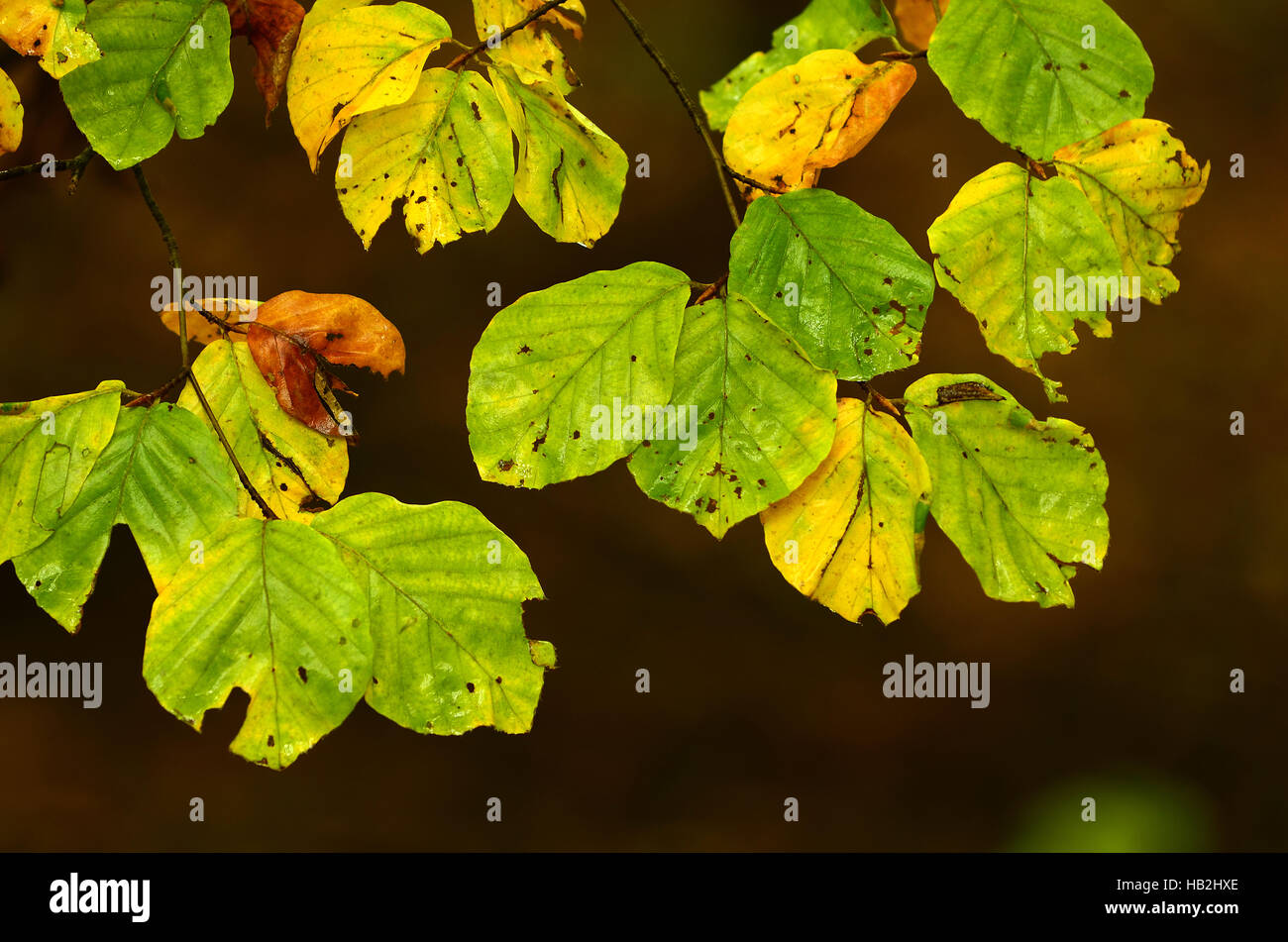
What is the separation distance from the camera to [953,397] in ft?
1.18

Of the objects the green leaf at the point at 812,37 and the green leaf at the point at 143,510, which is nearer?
the green leaf at the point at 143,510

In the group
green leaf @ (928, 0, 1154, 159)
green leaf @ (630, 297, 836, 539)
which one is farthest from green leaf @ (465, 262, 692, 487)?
green leaf @ (928, 0, 1154, 159)

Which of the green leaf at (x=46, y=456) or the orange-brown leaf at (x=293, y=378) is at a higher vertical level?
the orange-brown leaf at (x=293, y=378)

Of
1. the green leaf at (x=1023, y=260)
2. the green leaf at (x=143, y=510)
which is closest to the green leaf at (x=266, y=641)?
the green leaf at (x=143, y=510)

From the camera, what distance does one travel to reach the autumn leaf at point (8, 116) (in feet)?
1.11

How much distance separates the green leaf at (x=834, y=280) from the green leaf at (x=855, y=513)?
0.03m

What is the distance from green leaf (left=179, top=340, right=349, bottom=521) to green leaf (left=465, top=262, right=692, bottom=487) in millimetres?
80

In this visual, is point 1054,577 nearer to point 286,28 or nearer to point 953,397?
point 953,397

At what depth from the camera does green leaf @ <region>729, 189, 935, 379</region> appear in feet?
1.08

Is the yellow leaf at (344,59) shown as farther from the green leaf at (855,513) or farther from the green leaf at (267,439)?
the green leaf at (855,513)

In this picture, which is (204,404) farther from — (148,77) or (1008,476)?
(1008,476)

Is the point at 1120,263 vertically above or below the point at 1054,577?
above

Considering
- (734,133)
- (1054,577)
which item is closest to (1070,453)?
(1054,577)

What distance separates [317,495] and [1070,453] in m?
0.28
